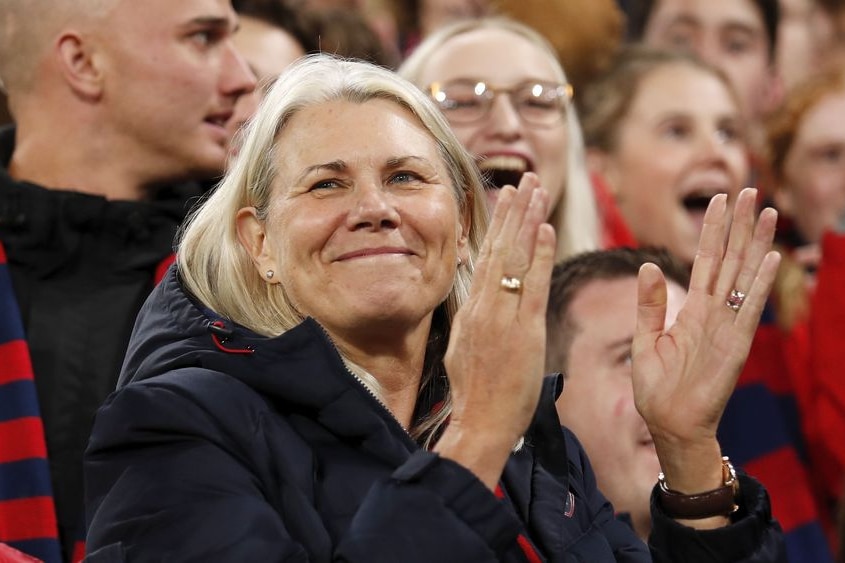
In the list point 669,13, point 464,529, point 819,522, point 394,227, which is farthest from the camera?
point 669,13

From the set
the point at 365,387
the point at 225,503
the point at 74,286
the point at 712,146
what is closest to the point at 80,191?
the point at 74,286

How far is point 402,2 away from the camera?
215 inches

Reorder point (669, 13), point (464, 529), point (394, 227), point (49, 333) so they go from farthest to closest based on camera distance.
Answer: point (669, 13) < point (49, 333) < point (394, 227) < point (464, 529)

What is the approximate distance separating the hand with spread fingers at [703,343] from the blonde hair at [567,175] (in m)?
1.55

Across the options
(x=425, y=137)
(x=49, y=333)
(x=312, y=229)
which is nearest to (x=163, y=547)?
(x=312, y=229)

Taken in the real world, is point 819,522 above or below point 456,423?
below

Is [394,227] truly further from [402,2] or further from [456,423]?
[402,2]

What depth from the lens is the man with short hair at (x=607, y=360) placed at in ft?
9.96

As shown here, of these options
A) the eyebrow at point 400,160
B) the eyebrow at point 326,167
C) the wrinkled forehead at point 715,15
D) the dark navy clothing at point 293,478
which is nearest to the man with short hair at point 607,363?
the dark navy clothing at point 293,478

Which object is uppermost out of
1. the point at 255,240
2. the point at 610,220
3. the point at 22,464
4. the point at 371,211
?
the point at 371,211

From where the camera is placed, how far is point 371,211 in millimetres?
2330

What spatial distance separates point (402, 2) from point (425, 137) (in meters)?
3.05

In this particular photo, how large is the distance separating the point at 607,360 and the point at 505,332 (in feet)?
3.39

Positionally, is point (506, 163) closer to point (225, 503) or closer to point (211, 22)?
point (211, 22)
